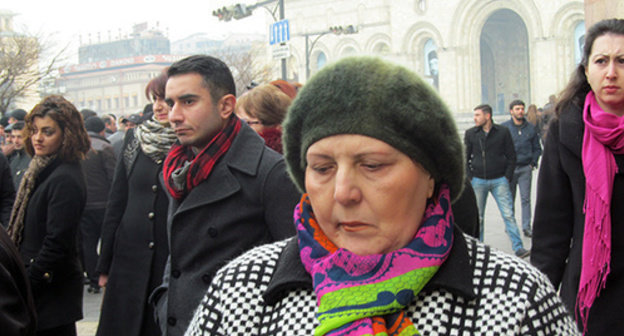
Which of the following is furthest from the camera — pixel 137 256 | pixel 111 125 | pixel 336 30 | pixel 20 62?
pixel 336 30

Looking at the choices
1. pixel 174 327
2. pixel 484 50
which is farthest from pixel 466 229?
pixel 484 50

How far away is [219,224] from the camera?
323 cm

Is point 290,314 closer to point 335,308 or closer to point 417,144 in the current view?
point 335,308

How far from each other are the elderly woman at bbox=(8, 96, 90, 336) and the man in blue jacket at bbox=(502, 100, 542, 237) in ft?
24.4

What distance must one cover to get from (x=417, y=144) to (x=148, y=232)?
93.3 inches

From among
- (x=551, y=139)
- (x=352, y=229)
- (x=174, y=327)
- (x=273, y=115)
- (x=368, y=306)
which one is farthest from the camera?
(x=273, y=115)

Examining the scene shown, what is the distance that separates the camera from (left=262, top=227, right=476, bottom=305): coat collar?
1801 millimetres

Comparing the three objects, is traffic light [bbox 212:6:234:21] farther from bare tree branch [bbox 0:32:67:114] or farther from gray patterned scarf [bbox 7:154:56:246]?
gray patterned scarf [bbox 7:154:56:246]

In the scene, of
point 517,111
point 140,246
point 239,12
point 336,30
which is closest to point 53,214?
point 140,246

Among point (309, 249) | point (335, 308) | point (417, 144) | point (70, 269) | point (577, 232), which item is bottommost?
point (70, 269)

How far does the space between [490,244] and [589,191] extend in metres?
6.49

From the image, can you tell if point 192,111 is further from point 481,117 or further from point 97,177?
point 481,117

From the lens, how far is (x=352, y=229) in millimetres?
1835

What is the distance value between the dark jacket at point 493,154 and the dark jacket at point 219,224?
708 cm
